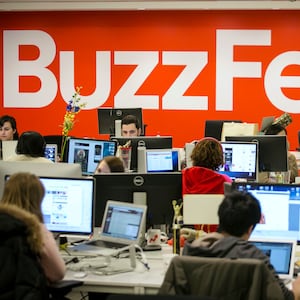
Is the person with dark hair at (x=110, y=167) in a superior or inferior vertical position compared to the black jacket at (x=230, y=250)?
superior

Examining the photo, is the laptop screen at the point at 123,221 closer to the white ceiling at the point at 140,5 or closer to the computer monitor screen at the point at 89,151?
the computer monitor screen at the point at 89,151

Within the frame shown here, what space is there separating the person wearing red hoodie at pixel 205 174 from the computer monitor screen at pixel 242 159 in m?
1.40

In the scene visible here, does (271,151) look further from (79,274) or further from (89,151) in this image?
(79,274)

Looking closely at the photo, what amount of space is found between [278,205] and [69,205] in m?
1.32

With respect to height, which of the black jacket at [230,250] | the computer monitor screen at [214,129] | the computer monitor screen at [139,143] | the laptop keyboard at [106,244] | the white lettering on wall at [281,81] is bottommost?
the laptop keyboard at [106,244]

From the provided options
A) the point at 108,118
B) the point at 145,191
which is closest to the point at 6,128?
the point at 108,118

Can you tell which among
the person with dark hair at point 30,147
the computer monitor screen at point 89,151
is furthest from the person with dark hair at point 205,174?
the computer monitor screen at point 89,151

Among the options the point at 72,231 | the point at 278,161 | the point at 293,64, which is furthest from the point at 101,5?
the point at 72,231

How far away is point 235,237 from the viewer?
120 inches

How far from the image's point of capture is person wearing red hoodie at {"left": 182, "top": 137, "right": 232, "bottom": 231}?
197 inches

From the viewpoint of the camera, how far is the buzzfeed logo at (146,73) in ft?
35.5

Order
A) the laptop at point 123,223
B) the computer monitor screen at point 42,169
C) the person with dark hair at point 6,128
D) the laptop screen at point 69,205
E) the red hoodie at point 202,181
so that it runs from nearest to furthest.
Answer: the laptop at point 123,223 < the laptop screen at point 69,205 < the computer monitor screen at point 42,169 < the red hoodie at point 202,181 < the person with dark hair at point 6,128

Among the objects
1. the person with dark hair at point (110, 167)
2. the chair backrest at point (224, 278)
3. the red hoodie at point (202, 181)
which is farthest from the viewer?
the red hoodie at point (202, 181)

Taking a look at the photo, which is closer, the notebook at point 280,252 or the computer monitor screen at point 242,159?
the notebook at point 280,252
